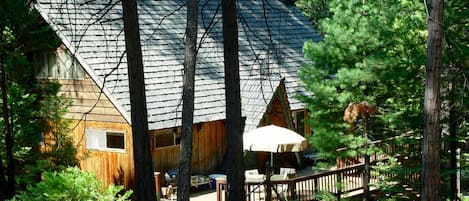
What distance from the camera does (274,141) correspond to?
17.5 metres

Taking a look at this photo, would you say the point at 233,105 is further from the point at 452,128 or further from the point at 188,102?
the point at 452,128

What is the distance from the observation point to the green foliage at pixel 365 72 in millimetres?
14016

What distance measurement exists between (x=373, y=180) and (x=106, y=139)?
7734 mm

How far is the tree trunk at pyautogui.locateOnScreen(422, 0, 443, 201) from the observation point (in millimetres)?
10570

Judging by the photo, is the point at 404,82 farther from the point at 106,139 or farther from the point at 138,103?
the point at 106,139

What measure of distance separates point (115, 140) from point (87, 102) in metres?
1.56

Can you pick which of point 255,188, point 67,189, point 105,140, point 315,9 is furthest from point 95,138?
point 315,9

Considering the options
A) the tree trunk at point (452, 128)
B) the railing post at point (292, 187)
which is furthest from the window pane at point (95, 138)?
the tree trunk at point (452, 128)

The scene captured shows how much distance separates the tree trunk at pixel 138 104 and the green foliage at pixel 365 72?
15.8 feet

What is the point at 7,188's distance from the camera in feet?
54.0

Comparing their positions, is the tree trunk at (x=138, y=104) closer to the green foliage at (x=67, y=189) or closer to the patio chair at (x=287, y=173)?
the green foliage at (x=67, y=189)

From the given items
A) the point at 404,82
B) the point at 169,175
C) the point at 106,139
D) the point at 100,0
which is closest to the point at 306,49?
the point at 404,82

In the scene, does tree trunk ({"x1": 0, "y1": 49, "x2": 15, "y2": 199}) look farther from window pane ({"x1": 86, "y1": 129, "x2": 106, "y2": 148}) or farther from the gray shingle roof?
window pane ({"x1": 86, "y1": 129, "x2": 106, "y2": 148})

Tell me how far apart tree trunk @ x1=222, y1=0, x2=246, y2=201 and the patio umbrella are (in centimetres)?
557
